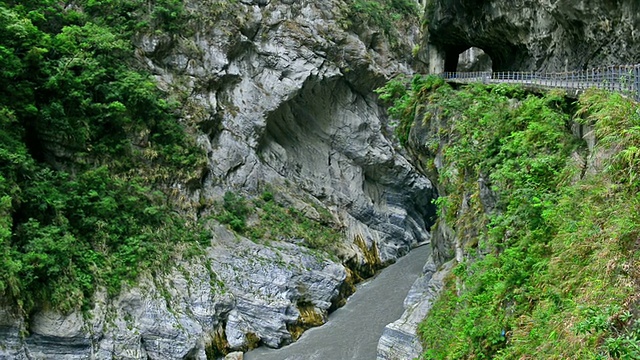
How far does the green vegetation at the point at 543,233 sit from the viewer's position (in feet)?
19.1

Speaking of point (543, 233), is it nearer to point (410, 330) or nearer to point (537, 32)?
point (410, 330)

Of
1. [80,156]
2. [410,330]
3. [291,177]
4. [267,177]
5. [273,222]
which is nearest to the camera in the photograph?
[410,330]

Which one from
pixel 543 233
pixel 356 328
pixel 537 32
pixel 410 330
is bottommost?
pixel 356 328

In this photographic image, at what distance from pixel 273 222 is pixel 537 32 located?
15771 millimetres

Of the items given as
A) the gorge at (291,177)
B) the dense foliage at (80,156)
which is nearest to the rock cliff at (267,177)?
the gorge at (291,177)

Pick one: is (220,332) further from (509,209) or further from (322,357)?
(509,209)

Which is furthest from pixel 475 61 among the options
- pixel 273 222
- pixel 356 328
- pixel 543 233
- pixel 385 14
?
pixel 543 233

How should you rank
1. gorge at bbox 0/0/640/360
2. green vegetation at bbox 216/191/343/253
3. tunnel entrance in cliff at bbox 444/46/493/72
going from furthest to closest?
tunnel entrance in cliff at bbox 444/46/493/72 < green vegetation at bbox 216/191/343/253 < gorge at bbox 0/0/640/360

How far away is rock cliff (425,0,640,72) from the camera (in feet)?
52.9

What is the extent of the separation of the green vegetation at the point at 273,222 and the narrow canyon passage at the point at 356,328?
11.9 feet

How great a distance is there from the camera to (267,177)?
96.7 feet

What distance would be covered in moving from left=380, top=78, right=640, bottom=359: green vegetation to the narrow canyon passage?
281 inches

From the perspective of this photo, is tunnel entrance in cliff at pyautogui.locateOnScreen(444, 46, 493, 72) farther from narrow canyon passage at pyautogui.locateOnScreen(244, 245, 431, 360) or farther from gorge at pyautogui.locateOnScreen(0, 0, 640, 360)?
narrow canyon passage at pyautogui.locateOnScreen(244, 245, 431, 360)

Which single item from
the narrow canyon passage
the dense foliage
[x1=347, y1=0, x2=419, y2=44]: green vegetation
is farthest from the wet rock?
[x1=347, y1=0, x2=419, y2=44]: green vegetation
